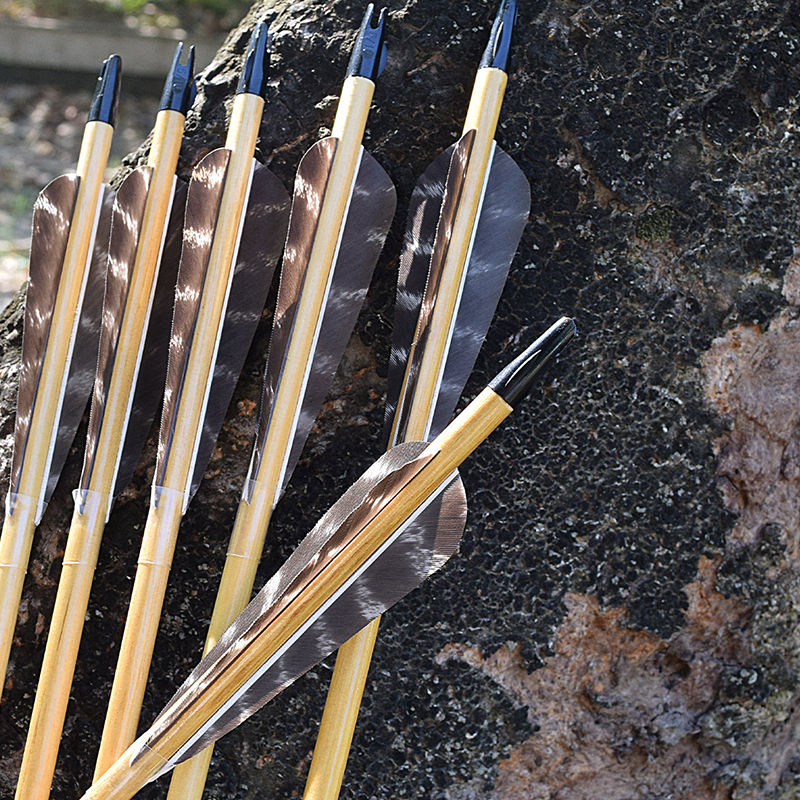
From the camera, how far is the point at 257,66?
3.67 feet

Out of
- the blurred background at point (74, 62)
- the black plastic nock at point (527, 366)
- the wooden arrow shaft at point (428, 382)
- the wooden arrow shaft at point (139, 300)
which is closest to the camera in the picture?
the black plastic nock at point (527, 366)

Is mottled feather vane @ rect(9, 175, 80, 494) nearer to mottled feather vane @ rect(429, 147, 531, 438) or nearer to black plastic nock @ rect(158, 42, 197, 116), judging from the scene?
black plastic nock @ rect(158, 42, 197, 116)

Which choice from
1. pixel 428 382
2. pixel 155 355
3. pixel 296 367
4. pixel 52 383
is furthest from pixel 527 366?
pixel 52 383

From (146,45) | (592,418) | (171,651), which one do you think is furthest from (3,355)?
(146,45)

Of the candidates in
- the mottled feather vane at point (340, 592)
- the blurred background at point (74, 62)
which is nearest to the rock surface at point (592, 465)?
the mottled feather vane at point (340, 592)

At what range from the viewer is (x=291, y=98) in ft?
3.94

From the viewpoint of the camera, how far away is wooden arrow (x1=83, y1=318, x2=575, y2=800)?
3.18 ft

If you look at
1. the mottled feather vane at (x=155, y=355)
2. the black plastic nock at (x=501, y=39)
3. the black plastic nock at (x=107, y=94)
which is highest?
the black plastic nock at (x=501, y=39)

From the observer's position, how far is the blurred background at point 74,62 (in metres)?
3.85

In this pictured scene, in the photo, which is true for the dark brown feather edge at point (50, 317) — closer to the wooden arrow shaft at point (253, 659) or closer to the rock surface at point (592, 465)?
the rock surface at point (592, 465)

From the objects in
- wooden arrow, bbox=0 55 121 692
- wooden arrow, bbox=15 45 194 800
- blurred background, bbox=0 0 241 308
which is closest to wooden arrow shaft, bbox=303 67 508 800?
wooden arrow, bbox=15 45 194 800

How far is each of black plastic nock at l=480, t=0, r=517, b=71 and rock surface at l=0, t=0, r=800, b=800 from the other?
0.05 meters

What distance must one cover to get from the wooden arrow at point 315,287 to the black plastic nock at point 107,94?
0.28 meters

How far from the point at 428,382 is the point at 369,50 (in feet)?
1.33
